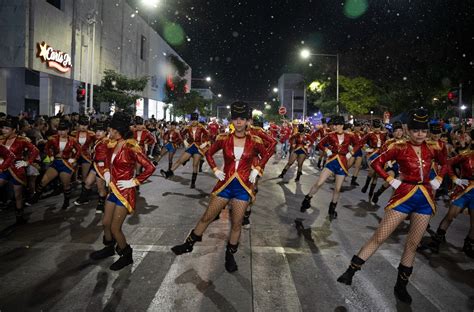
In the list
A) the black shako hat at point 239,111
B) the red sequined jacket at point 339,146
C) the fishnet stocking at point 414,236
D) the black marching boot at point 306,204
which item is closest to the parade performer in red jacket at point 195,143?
the black marching boot at point 306,204

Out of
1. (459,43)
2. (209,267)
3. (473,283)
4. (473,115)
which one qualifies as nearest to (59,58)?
(209,267)

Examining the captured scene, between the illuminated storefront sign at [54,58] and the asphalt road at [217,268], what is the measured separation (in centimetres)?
1494

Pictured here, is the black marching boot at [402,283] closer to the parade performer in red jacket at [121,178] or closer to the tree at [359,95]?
the parade performer in red jacket at [121,178]

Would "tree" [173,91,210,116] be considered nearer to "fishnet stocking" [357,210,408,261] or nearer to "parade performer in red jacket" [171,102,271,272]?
"parade performer in red jacket" [171,102,271,272]

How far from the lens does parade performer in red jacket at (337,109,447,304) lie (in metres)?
4.91

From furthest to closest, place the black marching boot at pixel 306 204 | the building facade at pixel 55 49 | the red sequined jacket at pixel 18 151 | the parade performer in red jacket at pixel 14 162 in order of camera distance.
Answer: the building facade at pixel 55 49, the black marching boot at pixel 306 204, the red sequined jacket at pixel 18 151, the parade performer in red jacket at pixel 14 162

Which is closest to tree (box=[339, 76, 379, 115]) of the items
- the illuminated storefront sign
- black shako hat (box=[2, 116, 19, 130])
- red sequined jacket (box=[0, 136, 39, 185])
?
the illuminated storefront sign

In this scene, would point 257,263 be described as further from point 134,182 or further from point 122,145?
point 122,145

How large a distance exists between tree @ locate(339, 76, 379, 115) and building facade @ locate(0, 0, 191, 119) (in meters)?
20.5

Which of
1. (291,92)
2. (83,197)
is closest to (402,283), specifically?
(83,197)

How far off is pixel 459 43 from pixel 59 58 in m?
25.5

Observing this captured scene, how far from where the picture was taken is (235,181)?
5527 mm

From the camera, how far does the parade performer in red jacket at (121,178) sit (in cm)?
532

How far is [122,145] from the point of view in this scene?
5.39m
